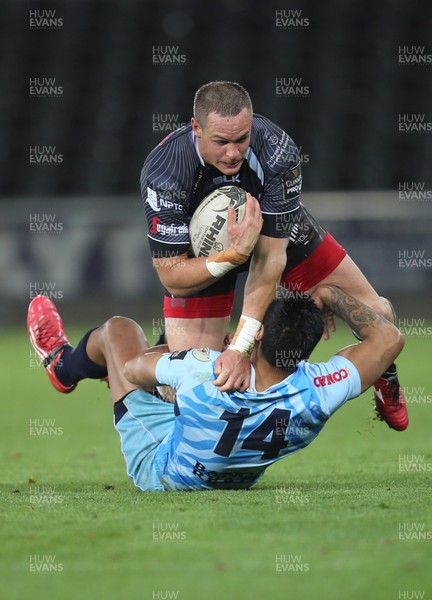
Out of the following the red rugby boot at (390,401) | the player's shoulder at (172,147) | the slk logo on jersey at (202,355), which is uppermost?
the player's shoulder at (172,147)

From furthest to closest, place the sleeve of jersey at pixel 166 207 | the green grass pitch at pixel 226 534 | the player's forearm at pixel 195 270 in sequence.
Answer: the sleeve of jersey at pixel 166 207 < the player's forearm at pixel 195 270 < the green grass pitch at pixel 226 534

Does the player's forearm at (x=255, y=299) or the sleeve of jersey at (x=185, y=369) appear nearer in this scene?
the sleeve of jersey at (x=185, y=369)

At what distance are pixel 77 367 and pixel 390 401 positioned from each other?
193cm

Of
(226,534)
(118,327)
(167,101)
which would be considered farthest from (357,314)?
(167,101)

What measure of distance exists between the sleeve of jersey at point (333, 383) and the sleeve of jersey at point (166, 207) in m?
1.23

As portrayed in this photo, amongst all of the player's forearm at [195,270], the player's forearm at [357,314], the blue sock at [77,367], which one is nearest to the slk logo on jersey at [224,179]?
the player's forearm at [195,270]

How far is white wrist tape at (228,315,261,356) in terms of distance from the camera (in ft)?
17.9

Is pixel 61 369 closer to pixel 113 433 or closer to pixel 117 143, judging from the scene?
pixel 113 433

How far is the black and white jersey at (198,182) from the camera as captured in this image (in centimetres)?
597

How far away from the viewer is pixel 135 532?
436 cm

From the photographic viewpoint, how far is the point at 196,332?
6.79 m

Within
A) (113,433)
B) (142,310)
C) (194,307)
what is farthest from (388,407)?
(142,310)

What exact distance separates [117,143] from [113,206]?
4.21 meters

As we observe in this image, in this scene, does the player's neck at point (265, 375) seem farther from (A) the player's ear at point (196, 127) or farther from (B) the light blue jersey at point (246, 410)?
(A) the player's ear at point (196, 127)
